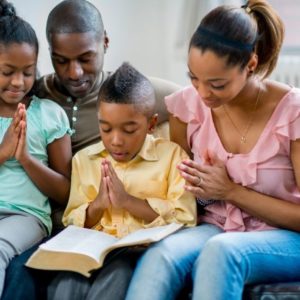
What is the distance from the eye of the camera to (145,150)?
5.60 feet

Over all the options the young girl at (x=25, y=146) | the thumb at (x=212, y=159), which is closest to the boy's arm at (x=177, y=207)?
the thumb at (x=212, y=159)

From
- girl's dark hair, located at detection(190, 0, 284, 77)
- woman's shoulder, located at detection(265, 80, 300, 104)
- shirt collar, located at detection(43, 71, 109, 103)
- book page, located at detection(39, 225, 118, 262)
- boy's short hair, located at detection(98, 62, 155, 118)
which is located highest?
girl's dark hair, located at detection(190, 0, 284, 77)

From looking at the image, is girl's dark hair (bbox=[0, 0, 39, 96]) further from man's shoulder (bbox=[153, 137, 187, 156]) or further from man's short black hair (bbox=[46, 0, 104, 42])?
man's shoulder (bbox=[153, 137, 187, 156])

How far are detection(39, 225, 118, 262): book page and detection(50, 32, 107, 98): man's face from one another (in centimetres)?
44

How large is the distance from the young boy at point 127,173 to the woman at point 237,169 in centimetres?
8

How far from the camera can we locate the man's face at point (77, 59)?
1.79m

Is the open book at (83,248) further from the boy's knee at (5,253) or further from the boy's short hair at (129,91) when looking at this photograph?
the boy's short hair at (129,91)

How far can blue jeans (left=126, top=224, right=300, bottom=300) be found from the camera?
4.49 ft

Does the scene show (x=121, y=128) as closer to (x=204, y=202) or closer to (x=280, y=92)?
(x=204, y=202)

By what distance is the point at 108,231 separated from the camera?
1.67 metres

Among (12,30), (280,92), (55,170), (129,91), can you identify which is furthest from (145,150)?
(12,30)

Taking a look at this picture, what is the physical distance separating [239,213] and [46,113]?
2.05 feet

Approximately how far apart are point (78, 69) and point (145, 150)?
1.03ft

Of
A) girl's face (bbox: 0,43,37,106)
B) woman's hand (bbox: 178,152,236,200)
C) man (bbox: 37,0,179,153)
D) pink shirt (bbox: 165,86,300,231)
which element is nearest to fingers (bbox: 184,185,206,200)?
woman's hand (bbox: 178,152,236,200)
